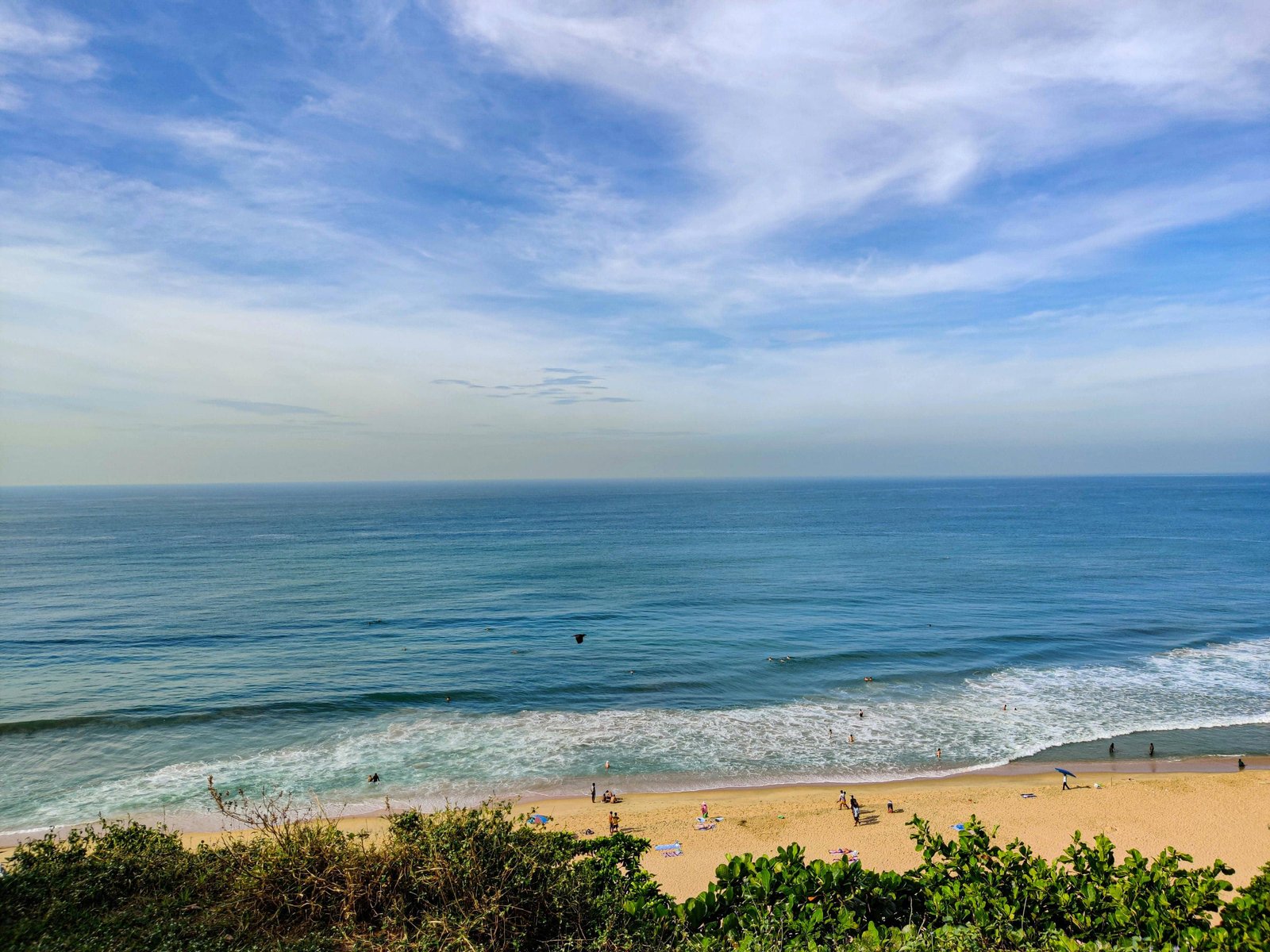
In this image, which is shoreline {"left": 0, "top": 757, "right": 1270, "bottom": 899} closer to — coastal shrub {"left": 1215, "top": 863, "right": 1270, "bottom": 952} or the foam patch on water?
the foam patch on water

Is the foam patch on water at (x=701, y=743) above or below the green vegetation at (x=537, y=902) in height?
below

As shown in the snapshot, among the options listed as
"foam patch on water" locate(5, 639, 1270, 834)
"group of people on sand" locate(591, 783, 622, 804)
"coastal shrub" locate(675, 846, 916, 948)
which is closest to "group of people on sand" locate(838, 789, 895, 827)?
"foam patch on water" locate(5, 639, 1270, 834)

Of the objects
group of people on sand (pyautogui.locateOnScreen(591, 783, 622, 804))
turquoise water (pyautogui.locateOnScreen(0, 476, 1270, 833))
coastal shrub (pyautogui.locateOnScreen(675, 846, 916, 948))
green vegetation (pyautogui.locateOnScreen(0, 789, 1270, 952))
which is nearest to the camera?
green vegetation (pyautogui.locateOnScreen(0, 789, 1270, 952))

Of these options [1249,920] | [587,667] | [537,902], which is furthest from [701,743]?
[1249,920]

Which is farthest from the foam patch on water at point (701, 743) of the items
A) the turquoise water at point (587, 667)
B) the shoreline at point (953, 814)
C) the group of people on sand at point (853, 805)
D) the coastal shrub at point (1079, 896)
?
the coastal shrub at point (1079, 896)

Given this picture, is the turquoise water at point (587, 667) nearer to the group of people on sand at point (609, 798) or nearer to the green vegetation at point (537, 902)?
the group of people on sand at point (609, 798)

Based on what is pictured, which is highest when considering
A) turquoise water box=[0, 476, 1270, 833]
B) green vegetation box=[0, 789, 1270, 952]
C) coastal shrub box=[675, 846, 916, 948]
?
green vegetation box=[0, 789, 1270, 952]
